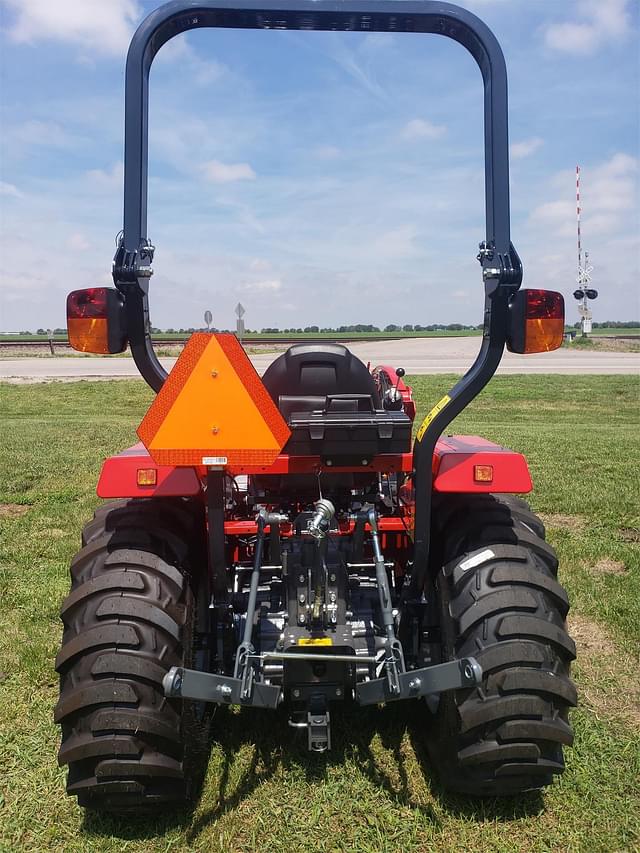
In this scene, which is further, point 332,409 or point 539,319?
point 332,409

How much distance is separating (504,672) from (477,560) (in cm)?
42

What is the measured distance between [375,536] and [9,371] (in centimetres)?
2349

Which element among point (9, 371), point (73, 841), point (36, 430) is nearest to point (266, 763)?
point (73, 841)

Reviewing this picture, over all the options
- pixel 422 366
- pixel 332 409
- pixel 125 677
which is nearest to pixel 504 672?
pixel 332 409

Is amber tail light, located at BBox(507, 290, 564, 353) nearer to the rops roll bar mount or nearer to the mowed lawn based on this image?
the rops roll bar mount

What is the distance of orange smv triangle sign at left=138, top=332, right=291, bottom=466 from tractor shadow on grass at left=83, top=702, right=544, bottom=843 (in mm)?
1416

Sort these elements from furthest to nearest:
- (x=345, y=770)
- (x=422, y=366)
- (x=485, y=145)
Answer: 1. (x=422, y=366)
2. (x=345, y=770)
3. (x=485, y=145)

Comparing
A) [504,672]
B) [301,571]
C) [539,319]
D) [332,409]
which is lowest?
[504,672]

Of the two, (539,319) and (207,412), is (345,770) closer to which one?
(207,412)

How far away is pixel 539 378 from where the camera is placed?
2022 cm

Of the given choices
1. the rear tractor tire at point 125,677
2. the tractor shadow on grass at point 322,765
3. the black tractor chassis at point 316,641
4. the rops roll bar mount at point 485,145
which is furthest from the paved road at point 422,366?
the rear tractor tire at point 125,677

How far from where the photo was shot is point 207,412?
222 centimetres

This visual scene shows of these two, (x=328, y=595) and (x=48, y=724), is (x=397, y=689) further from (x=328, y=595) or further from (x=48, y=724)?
(x=48, y=724)

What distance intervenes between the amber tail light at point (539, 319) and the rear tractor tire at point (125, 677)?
5.06ft
